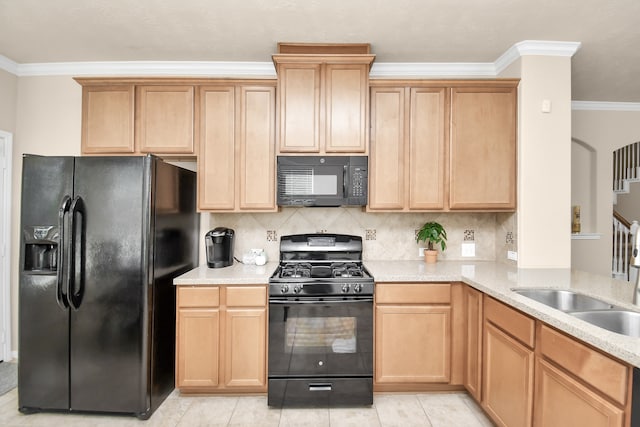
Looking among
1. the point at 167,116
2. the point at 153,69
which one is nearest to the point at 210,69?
the point at 153,69

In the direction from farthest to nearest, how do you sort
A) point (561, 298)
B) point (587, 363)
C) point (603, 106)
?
point (603, 106)
point (561, 298)
point (587, 363)

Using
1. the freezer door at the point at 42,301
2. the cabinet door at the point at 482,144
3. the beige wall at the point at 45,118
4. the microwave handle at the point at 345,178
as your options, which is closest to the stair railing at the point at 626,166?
the cabinet door at the point at 482,144

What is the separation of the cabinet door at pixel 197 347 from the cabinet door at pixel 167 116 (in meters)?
1.30

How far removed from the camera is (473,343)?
2322 mm

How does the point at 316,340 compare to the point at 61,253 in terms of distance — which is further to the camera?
the point at 316,340

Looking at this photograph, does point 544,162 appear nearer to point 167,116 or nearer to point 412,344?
point 412,344

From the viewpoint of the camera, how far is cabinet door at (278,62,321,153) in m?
2.65

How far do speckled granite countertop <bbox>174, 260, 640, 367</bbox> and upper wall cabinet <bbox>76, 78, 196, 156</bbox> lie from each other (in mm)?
1086

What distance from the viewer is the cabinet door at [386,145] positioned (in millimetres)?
2742

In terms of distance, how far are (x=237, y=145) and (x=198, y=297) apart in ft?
3.99

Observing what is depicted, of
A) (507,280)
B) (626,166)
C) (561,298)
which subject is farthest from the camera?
(626,166)

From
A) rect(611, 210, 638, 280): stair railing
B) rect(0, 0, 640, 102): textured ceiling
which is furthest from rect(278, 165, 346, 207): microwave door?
rect(611, 210, 638, 280): stair railing

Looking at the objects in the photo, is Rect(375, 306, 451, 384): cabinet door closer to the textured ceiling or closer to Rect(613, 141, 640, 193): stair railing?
the textured ceiling

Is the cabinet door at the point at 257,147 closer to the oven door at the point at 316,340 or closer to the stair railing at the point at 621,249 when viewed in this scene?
the oven door at the point at 316,340
